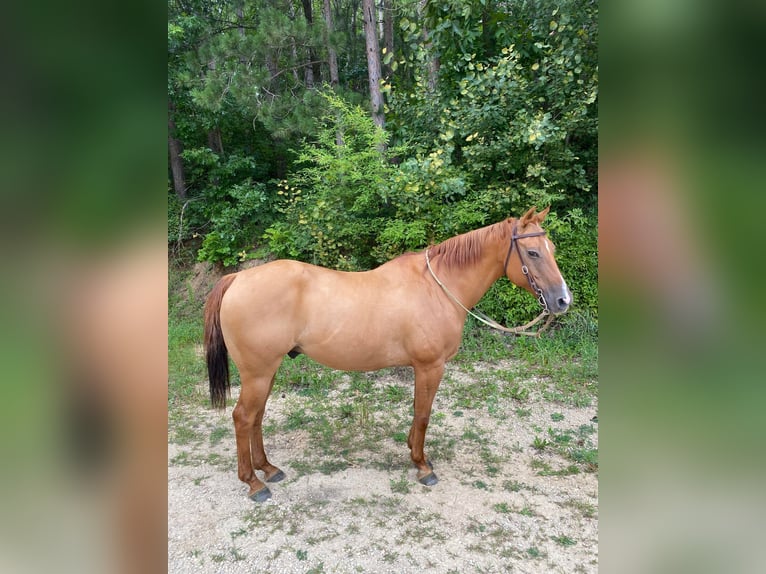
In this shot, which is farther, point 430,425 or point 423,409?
point 430,425

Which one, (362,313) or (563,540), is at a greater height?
(362,313)

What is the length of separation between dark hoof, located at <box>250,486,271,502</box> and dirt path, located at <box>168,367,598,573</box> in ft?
0.12

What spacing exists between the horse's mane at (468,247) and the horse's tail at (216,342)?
Result: 154 centimetres

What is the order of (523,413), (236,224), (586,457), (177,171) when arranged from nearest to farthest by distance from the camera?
(586,457)
(523,413)
(236,224)
(177,171)

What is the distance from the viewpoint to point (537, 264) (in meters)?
2.57

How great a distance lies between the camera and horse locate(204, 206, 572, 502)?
2631 mm

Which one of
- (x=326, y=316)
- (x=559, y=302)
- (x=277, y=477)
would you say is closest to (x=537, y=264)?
(x=559, y=302)

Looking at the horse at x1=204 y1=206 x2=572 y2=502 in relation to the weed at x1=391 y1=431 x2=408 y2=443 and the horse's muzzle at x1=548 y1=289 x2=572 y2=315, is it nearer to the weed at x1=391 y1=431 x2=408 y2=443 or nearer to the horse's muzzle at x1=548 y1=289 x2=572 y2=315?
the horse's muzzle at x1=548 y1=289 x2=572 y2=315

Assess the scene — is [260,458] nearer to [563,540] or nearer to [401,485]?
[401,485]

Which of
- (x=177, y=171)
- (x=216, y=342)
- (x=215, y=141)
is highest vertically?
(x=215, y=141)

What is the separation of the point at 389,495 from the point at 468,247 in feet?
6.02

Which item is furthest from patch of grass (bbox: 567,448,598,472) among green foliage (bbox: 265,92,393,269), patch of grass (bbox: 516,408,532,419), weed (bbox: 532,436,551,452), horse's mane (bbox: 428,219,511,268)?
green foliage (bbox: 265,92,393,269)
